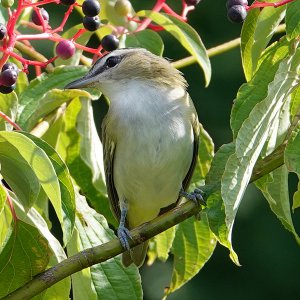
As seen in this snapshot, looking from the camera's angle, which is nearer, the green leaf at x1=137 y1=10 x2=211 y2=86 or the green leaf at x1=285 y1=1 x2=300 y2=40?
the green leaf at x1=285 y1=1 x2=300 y2=40

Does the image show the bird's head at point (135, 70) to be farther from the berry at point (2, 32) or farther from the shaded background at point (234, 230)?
the shaded background at point (234, 230)

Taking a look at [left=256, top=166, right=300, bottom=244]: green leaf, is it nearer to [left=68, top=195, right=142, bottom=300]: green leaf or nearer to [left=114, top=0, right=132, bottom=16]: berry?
[left=68, top=195, right=142, bottom=300]: green leaf

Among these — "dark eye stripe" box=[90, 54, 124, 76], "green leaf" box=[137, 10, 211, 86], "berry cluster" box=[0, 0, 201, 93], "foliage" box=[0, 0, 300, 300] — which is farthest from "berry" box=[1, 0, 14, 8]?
"dark eye stripe" box=[90, 54, 124, 76]

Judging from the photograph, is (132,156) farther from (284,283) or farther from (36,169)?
(284,283)

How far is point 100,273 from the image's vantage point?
259 centimetres

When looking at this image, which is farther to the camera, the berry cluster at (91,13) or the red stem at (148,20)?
the red stem at (148,20)

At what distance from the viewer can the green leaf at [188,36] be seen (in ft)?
8.66

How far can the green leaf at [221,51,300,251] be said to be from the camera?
199cm

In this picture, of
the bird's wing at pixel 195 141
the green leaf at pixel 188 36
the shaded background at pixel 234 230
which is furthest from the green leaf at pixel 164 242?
the shaded background at pixel 234 230

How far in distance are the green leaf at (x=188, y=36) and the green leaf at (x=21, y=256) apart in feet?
2.08

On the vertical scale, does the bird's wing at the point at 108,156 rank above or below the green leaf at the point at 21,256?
below

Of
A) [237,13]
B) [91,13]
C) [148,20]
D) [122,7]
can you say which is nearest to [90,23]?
[91,13]

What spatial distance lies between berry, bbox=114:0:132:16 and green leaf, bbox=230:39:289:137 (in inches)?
23.1

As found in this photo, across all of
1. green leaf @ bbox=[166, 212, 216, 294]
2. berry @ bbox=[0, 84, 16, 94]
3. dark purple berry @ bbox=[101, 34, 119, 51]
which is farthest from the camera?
green leaf @ bbox=[166, 212, 216, 294]
